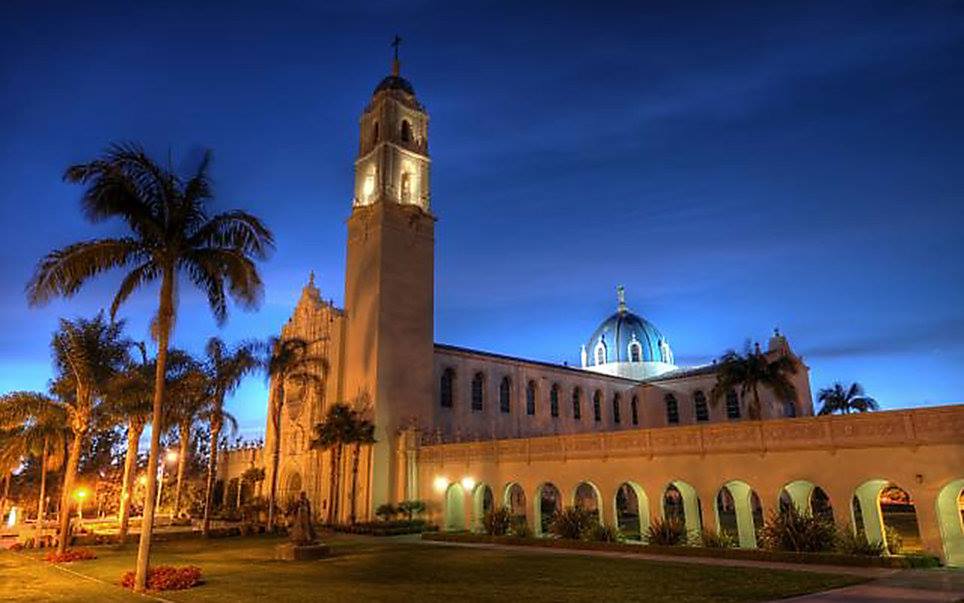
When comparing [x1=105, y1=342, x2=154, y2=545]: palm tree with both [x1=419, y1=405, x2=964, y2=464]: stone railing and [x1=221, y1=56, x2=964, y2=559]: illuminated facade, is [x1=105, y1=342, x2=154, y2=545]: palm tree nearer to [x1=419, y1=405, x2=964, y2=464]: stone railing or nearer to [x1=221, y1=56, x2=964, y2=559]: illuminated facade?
[x1=221, y1=56, x2=964, y2=559]: illuminated facade

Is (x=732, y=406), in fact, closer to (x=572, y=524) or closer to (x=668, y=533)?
(x=572, y=524)

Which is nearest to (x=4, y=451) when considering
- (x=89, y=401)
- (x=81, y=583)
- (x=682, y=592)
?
(x=89, y=401)

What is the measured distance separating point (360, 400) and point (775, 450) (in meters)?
28.0

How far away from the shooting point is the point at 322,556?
78.0 ft

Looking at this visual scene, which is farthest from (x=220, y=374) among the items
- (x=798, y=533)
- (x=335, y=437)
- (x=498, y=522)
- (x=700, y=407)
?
(x=700, y=407)

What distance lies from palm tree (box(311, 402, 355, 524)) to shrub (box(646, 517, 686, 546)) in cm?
2103

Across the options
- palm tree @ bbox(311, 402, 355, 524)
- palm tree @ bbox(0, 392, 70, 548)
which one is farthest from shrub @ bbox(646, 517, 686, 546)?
palm tree @ bbox(0, 392, 70, 548)

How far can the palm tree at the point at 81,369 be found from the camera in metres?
24.3

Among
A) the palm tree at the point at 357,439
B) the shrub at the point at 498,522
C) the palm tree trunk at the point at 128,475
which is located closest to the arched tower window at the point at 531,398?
the palm tree at the point at 357,439

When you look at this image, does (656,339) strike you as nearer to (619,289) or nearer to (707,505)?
(619,289)

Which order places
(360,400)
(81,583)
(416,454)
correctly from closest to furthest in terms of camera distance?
(81,583) → (416,454) → (360,400)

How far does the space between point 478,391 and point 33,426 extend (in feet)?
96.4

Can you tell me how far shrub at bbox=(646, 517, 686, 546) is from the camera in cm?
2322

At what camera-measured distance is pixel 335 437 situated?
39.2 meters
